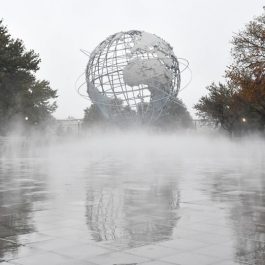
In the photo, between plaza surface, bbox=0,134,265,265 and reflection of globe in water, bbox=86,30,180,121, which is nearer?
plaza surface, bbox=0,134,265,265

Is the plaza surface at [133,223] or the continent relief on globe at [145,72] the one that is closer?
the plaza surface at [133,223]

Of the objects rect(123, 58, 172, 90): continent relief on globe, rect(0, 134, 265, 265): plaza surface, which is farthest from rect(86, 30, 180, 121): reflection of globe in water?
rect(0, 134, 265, 265): plaza surface

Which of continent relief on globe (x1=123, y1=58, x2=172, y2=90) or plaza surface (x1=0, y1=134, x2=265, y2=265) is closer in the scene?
plaza surface (x1=0, y1=134, x2=265, y2=265)


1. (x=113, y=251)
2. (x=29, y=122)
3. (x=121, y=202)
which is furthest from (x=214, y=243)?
(x=29, y=122)

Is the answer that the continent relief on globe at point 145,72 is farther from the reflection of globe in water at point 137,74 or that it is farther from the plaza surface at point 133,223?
the plaza surface at point 133,223

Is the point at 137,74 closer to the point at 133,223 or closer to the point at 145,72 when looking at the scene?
the point at 145,72

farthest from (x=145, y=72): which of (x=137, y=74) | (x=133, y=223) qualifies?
(x=133, y=223)

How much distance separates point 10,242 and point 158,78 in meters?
38.4

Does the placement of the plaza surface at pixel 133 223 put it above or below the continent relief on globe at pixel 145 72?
below

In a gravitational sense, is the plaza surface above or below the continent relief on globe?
below

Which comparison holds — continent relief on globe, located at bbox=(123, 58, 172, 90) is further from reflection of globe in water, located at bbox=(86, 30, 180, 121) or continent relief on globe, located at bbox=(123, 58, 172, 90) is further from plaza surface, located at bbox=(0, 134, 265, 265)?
plaza surface, located at bbox=(0, 134, 265, 265)

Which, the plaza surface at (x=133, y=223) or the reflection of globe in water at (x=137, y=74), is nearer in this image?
the plaza surface at (x=133, y=223)

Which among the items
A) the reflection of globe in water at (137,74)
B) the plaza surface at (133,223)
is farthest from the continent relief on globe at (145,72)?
the plaza surface at (133,223)

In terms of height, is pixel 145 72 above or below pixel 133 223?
above
